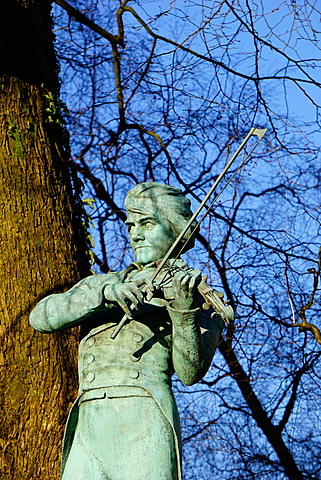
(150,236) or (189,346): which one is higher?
(150,236)

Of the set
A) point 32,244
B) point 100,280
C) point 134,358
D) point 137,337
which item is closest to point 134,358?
point 134,358

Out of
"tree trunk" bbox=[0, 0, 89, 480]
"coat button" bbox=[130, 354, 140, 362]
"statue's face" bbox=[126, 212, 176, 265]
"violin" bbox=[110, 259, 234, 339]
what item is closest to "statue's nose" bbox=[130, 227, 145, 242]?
"statue's face" bbox=[126, 212, 176, 265]

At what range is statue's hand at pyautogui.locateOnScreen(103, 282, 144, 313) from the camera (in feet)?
14.2

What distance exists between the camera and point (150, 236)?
4887 millimetres

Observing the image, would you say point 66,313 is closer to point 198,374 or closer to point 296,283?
point 198,374

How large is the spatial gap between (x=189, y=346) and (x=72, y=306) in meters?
0.59

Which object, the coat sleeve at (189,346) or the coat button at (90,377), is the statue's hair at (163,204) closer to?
the coat sleeve at (189,346)

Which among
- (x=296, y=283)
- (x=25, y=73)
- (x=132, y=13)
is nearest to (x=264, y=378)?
(x=296, y=283)

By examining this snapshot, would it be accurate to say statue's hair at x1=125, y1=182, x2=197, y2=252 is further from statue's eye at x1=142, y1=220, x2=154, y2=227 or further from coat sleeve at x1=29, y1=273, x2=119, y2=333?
coat sleeve at x1=29, y1=273, x2=119, y2=333

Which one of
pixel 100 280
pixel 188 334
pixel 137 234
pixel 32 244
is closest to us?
pixel 188 334

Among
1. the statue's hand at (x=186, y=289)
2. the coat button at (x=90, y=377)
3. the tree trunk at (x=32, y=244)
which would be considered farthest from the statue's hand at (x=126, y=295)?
the tree trunk at (x=32, y=244)

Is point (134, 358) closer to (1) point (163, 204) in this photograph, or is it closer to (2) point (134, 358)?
(2) point (134, 358)

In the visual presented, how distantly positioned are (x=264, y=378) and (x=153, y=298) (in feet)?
15.9

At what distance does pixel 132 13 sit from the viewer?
29.7 ft
